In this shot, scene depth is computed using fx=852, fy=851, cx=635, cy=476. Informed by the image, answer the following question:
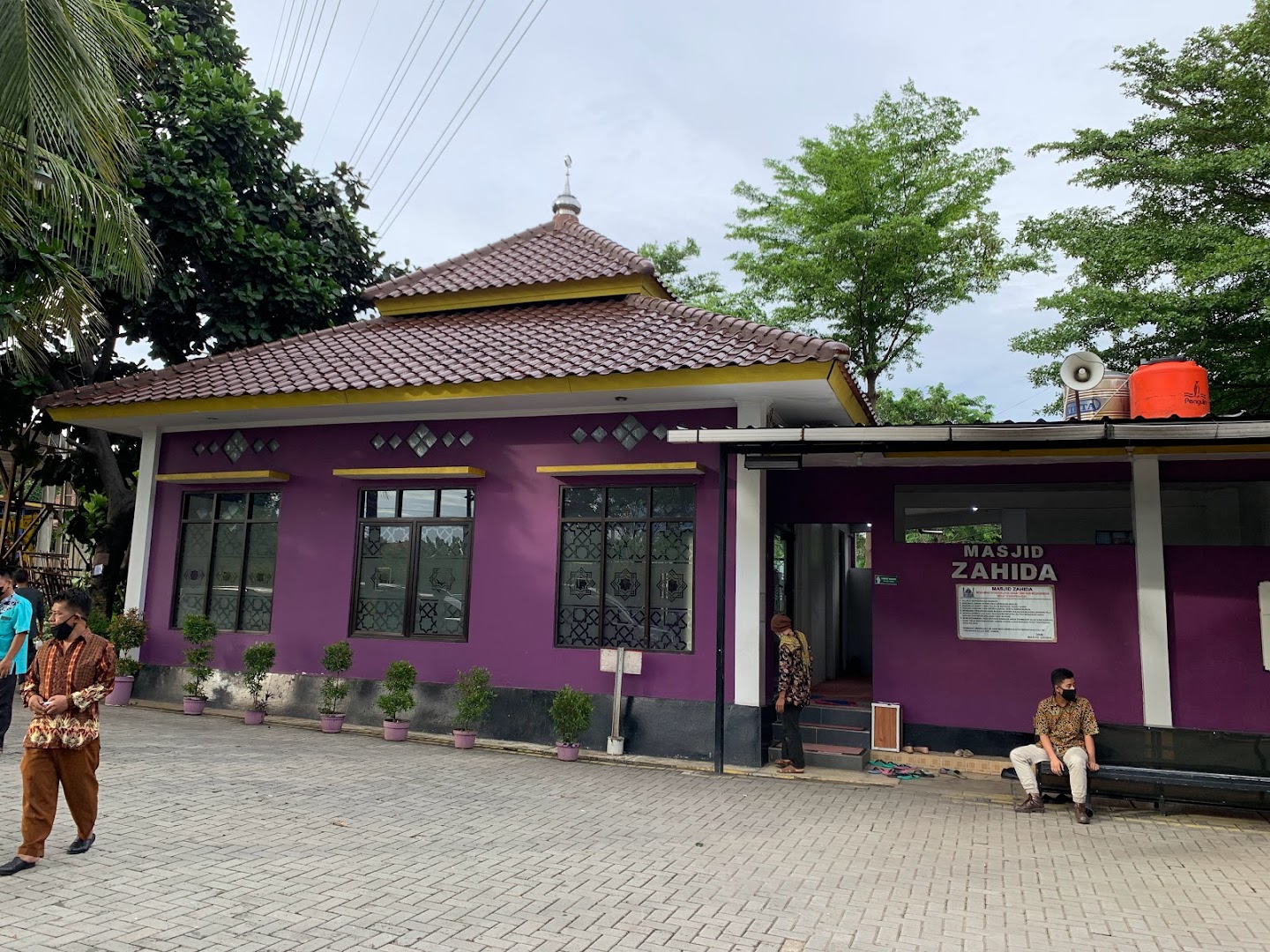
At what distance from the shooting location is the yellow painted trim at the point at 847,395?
823 cm

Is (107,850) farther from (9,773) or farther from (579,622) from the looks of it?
(579,622)

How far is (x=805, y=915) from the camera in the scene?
4539 mm

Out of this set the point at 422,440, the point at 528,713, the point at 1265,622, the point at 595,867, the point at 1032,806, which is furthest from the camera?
the point at 422,440

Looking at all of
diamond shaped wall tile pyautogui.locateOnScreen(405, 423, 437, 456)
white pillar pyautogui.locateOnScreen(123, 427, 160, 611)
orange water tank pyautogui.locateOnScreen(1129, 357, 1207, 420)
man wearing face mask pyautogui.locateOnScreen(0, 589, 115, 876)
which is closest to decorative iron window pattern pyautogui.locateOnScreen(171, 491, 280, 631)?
white pillar pyautogui.locateOnScreen(123, 427, 160, 611)

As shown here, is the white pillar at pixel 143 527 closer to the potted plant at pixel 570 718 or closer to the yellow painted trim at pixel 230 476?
the yellow painted trim at pixel 230 476

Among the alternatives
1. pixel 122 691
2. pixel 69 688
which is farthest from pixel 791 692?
pixel 122 691

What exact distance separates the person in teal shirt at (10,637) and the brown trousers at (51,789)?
9.48 ft

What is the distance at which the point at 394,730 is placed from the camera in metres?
9.46

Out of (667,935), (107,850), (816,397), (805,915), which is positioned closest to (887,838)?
(805,915)

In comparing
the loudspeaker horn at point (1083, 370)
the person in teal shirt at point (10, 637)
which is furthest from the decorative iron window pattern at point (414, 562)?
the loudspeaker horn at point (1083, 370)

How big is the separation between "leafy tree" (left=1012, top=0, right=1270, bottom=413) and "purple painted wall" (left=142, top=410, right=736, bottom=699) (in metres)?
10.6

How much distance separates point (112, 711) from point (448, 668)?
172 inches

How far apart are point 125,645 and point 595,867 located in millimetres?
8413

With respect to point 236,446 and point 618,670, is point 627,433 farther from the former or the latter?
point 236,446
